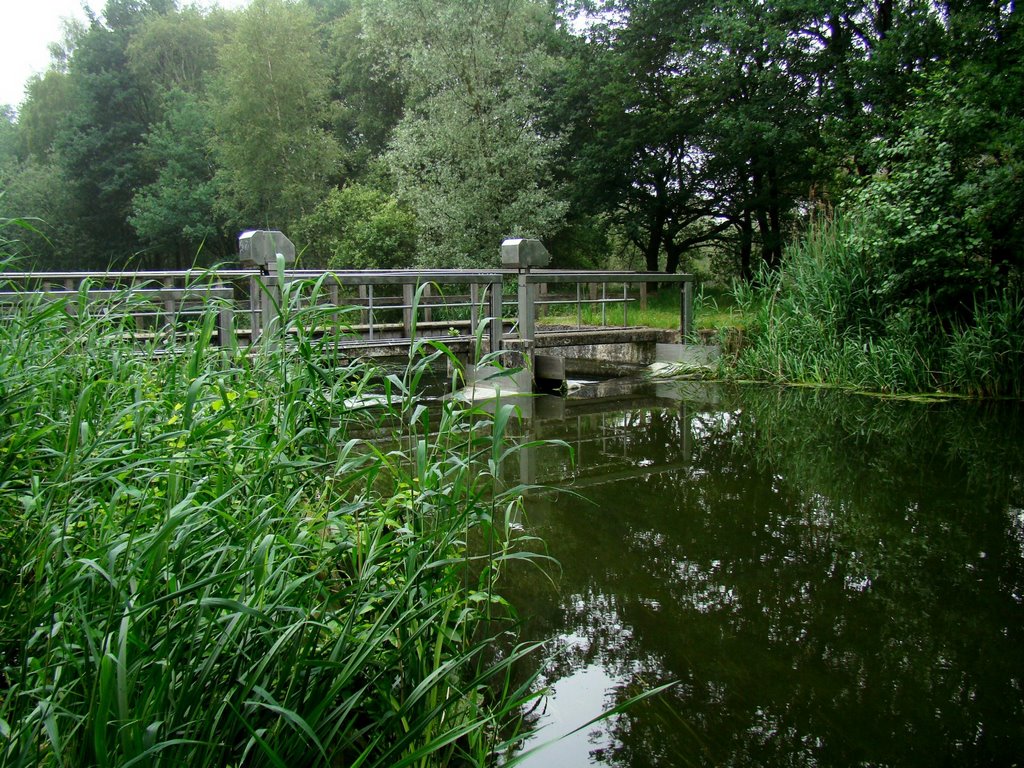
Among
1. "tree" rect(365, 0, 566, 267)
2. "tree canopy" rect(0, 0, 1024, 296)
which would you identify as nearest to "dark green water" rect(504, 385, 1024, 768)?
"tree canopy" rect(0, 0, 1024, 296)

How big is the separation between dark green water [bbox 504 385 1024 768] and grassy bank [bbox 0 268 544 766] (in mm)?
503

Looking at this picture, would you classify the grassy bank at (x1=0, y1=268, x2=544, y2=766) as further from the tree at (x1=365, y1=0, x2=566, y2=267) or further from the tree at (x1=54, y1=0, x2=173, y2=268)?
the tree at (x1=54, y1=0, x2=173, y2=268)

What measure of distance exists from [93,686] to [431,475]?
1.10 meters

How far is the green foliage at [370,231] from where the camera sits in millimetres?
18484

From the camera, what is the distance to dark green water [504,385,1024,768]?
242 cm

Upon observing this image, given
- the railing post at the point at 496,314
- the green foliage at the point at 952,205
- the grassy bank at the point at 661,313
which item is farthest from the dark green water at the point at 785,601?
the grassy bank at the point at 661,313

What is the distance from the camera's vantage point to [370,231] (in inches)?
727

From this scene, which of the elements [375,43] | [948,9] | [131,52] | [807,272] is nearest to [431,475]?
[807,272]

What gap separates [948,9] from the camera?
529 inches

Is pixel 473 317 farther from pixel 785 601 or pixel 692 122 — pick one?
pixel 692 122

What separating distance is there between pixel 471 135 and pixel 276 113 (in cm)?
1193

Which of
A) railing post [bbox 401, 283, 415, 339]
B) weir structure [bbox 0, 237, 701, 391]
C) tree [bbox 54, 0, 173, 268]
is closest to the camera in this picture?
weir structure [bbox 0, 237, 701, 391]

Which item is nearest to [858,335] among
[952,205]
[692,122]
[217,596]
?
[952,205]

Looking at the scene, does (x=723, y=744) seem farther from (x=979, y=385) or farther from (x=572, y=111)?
(x=572, y=111)
